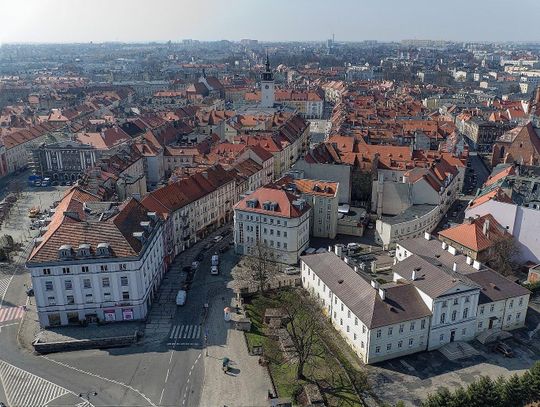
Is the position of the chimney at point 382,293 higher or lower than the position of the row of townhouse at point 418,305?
higher

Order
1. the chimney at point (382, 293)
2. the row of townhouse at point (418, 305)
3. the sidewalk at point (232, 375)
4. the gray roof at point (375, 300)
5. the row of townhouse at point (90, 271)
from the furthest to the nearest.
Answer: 1. the row of townhouse at point (90, 271)
2. the chimney at point (382, 293)
3. the row of townhouse at point (418, 305)
4. the gray roof at point (375, 300)
5. the sidewalk at point (232, 375)

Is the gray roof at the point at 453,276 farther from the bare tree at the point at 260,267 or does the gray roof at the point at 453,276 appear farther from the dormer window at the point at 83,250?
the dormer window at the point at 83,250

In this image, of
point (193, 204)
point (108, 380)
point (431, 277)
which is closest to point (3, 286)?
point (193, 204)

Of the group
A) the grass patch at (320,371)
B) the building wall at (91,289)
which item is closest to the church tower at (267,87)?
the building wall at (91,289)

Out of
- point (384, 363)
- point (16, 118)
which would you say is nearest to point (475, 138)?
point (384, 363)

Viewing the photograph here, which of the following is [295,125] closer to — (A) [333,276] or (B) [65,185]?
(B) [65,185]

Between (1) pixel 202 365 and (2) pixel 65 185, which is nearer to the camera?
(1) pixel 202 365

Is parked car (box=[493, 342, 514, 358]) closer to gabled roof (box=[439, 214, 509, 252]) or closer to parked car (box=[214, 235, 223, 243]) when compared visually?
gabled roof (box=[439, 214, 509, 252])
